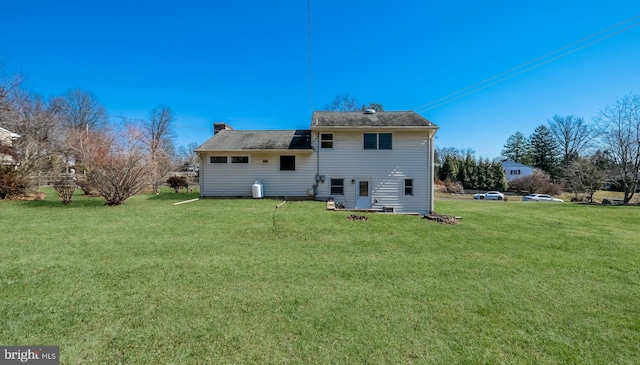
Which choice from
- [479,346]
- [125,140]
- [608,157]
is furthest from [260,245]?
[608,157]

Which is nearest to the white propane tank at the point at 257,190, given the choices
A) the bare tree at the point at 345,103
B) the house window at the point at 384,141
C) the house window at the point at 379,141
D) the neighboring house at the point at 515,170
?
the house window at the point at 379,141

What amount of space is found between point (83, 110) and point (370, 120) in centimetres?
3792

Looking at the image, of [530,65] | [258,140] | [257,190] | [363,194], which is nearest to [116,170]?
[257,190]

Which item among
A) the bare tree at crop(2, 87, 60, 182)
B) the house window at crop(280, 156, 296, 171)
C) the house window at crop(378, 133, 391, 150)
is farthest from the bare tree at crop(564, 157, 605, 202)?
the bare tree at crop(2, 87, 60, 182)

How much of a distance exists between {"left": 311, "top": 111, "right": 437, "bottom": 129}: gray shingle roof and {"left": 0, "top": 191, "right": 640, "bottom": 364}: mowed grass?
8273 millimetres

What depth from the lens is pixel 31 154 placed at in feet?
46.7

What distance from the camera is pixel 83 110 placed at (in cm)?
3119

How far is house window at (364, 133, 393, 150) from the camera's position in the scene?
43.5 feet

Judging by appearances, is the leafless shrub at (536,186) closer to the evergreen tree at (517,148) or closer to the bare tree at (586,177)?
the bare tree at (586,177)

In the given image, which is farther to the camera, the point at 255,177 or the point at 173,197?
the point at 173,197

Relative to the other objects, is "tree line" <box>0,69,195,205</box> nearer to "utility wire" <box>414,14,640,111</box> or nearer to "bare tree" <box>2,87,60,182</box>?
"bare tree" <box>2,87,60,182</box>

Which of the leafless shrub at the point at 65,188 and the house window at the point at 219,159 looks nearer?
the leafless shrub at the point at 65,188

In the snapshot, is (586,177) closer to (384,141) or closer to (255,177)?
(384,141)

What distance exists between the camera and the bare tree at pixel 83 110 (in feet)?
99.2
